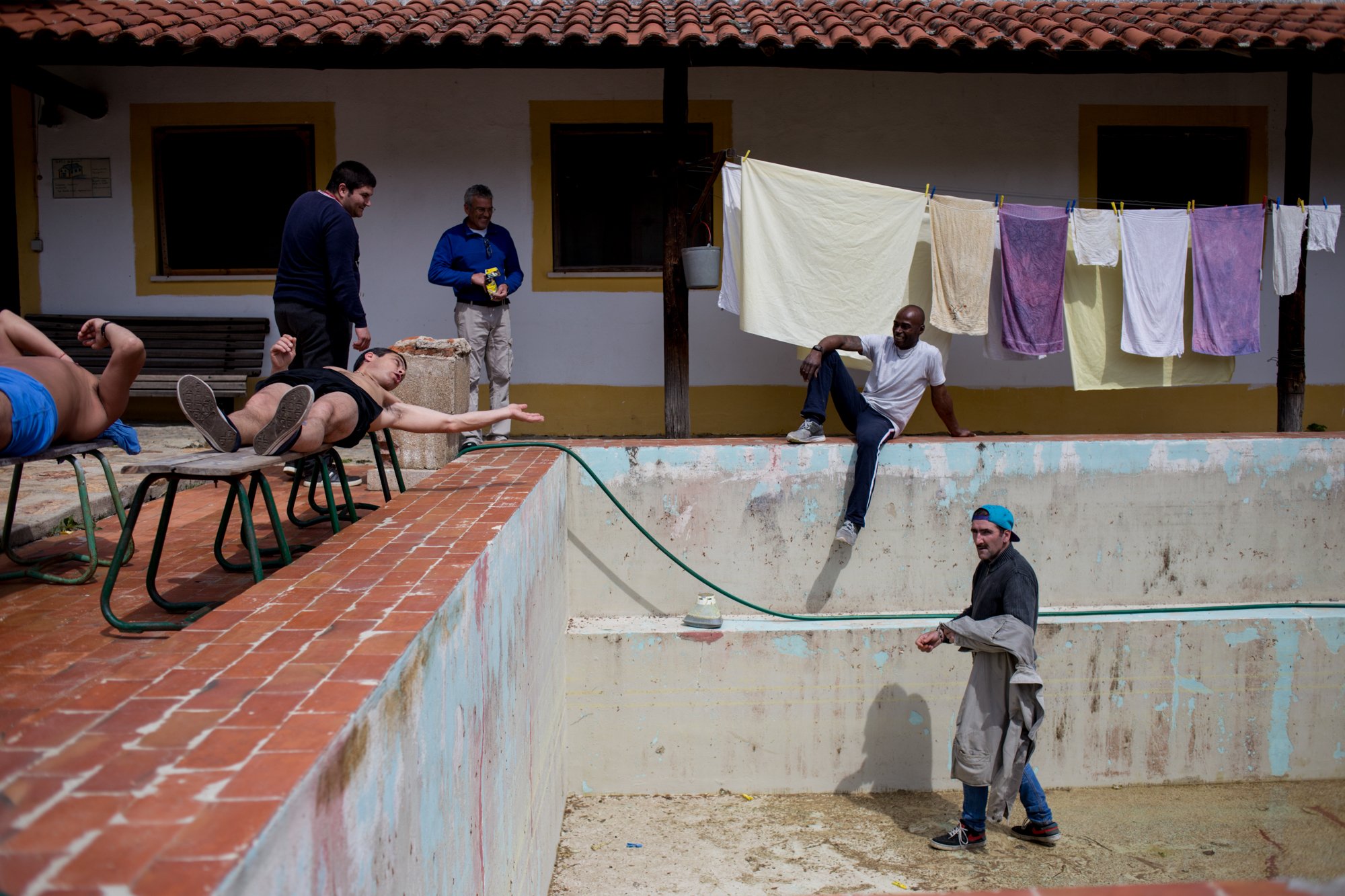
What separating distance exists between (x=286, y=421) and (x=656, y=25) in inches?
198

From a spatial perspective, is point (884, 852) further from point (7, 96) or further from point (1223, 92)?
point (7, 96)

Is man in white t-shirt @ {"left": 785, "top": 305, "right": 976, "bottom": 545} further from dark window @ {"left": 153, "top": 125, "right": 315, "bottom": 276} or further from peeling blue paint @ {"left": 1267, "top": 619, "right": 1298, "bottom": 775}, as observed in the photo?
dark window @ {"left": 153, "top": 125, "right": 315, "bottom": 276}

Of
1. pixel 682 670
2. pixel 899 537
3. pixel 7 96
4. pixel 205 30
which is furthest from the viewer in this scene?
pixel 7 96

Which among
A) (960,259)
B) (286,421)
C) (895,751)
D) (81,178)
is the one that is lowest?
(895,751)

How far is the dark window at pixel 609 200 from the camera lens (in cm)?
887

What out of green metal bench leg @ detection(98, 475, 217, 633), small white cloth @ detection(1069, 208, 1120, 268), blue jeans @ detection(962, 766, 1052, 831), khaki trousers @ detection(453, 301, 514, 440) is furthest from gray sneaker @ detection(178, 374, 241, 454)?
small white cloth @ detection(1069, 208, 1120, 268)

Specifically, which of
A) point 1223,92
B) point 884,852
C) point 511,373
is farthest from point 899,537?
point 1223,92

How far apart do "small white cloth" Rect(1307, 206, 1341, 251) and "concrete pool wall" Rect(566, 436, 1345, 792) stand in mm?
1681

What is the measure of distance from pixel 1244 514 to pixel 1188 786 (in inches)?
74.4

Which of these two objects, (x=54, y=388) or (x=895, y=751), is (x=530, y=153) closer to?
(x=54, y=388)

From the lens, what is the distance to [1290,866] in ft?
18.1

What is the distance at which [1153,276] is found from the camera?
7.65 meters

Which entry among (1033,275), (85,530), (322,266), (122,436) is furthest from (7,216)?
(1033,275)

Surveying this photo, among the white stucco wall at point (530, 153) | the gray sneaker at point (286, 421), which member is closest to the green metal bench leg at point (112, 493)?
the gray sneaker at point (286, 421)
